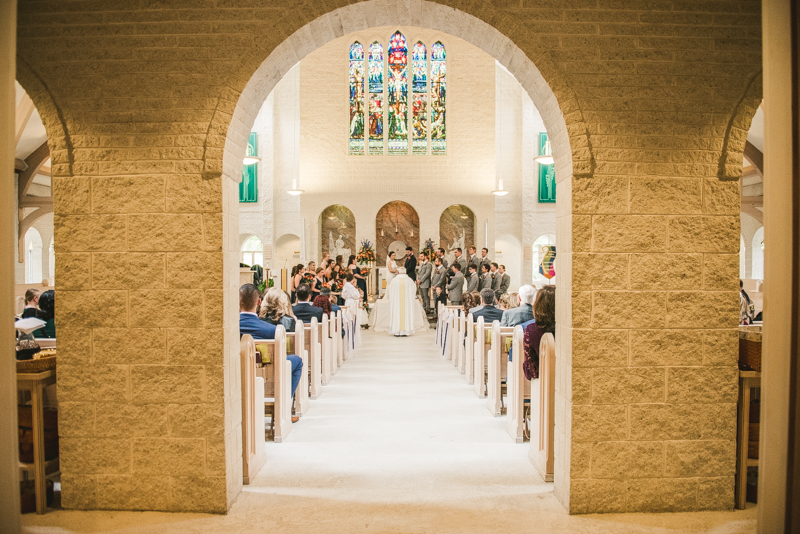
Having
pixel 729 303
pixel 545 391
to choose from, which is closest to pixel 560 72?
pixel 729 303

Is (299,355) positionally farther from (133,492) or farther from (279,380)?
(133,492)

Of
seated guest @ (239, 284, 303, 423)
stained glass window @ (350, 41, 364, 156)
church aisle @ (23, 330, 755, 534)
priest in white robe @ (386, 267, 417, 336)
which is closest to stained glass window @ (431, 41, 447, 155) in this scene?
stained glass window @ (350, 41, 364, 156)

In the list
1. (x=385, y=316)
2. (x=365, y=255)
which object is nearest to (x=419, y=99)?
(x=365, y=255)

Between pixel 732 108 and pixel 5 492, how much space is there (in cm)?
392

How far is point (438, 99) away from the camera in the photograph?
18.1 meters

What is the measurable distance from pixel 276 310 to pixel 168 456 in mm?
2641

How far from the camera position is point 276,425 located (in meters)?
4.52

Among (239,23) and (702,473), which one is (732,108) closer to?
(702,473)

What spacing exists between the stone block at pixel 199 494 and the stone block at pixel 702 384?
8.80 feet

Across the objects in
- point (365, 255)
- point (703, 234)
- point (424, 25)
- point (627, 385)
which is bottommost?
point (627, 385)

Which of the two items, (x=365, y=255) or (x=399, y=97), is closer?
(x=365, y=255)

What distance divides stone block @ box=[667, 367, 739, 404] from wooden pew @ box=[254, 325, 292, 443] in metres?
2.92

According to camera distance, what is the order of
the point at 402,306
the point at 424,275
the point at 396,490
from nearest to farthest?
the point at 396,490
the point at 402,306
the point at 424,275

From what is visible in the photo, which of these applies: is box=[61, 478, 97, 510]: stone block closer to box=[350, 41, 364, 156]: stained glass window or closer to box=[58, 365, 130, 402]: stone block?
box=[58, 365, 130, 402]: stone block
